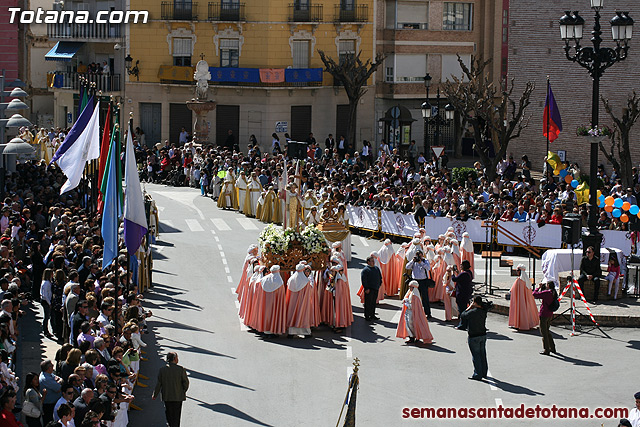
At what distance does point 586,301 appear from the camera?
2355 centimetres

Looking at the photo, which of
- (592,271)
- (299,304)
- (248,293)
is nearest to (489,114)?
(592,271)

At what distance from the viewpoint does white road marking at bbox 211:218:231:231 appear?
34.2 metres

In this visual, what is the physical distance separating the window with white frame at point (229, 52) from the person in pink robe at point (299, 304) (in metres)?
34.0

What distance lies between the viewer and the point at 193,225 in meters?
34.6

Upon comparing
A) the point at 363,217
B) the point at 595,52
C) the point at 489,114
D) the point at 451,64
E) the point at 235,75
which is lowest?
the point at 363,217

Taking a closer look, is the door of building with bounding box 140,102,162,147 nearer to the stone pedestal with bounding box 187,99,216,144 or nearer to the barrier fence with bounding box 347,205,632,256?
the stone pedestal with bounding box 187,99,216,144

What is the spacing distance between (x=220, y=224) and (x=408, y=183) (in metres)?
6.15

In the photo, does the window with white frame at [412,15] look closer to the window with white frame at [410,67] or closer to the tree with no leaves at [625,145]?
the window with white frame at [410,67]

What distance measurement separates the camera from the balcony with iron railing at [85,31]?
5562 centimetres

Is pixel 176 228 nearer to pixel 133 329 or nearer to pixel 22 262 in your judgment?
pixel 22 262

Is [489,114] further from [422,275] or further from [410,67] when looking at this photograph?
[422,275]

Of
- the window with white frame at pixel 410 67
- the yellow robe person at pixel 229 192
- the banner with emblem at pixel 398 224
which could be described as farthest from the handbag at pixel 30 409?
the window with white frame at pixel 410 67

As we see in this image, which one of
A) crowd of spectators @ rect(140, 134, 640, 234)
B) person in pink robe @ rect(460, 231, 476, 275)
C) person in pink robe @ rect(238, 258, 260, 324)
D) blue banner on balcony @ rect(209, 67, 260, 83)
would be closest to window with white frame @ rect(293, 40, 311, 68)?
blue banner on balcony @ rect(209, 67, 260, 83)

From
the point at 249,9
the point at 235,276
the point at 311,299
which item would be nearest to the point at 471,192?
the point at 235,276
